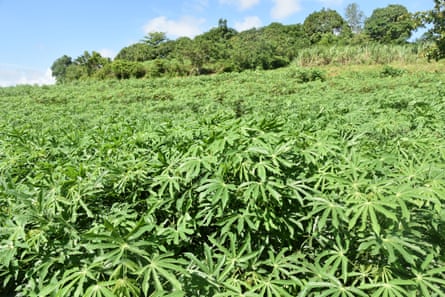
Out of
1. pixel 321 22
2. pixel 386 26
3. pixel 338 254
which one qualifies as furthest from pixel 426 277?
pixel 386 26

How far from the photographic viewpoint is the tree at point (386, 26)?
33562 mm

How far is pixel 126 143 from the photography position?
1487 mm

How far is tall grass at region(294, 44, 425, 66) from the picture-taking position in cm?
1606

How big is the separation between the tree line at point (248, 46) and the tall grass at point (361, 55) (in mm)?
1369

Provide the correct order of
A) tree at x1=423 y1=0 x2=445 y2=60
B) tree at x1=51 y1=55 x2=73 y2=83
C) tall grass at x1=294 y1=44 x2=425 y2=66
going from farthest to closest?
tree at x1=51 y1=55 x2=73 y2=83 → tall grass at x1=294 y1=44 x2=425 y2=66 → tree at x1=423 y1=0 x2=445 y2=60

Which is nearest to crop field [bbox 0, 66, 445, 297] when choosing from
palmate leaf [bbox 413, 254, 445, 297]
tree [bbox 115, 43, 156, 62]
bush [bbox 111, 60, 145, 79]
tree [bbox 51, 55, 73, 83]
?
palmate leaf [bbox 413, 254, 445, 297]

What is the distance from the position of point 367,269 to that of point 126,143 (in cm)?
115

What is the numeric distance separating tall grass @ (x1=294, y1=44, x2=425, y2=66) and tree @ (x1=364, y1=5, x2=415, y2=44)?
19429mm

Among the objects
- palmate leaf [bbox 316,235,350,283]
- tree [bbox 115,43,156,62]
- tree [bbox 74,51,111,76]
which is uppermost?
tree [bbox 115,43,156,62]

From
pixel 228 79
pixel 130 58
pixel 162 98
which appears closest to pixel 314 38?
pixel 130 58

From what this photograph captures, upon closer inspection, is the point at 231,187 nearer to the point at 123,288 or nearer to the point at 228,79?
the point at 123,288

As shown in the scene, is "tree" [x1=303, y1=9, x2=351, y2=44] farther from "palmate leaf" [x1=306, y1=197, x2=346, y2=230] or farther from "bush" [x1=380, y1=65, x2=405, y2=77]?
"palmate leaf" [x1=306, y1=197, x2=346, y2=230]

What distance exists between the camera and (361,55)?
16641 mm

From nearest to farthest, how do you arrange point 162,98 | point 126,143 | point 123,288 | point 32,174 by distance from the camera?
1. point 123,288
2. point 32,174
3. point 126,143
4. point 162,98
